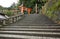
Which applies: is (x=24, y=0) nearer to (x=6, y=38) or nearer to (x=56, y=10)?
(x=56, y=10)

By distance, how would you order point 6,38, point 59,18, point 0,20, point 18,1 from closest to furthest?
point 6,38 → point 0,20 → point 59,18 → point 18,1

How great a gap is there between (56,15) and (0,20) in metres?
5.04

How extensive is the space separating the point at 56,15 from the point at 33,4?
28569 mm

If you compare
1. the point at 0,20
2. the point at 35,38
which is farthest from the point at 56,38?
the point at 0,20

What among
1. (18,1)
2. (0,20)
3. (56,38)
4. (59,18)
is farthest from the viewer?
(18,1)

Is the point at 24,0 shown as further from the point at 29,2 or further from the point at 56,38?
the point at 56,38

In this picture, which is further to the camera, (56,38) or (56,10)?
(56,10)

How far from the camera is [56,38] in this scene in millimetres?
8141

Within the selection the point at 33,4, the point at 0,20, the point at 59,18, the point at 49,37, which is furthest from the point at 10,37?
the point at 33,4

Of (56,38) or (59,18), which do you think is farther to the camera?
(59,18)

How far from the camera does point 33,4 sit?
44.8 metres

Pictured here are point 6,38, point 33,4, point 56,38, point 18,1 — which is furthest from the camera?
point 18,1

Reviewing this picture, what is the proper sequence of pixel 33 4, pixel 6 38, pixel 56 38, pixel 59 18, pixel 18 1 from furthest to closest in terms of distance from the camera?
pixel 18 1
pixel 33 4
pixel 59 18
pixel 6 38
pixel 56 38

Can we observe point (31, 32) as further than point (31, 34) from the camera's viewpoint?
Yes
